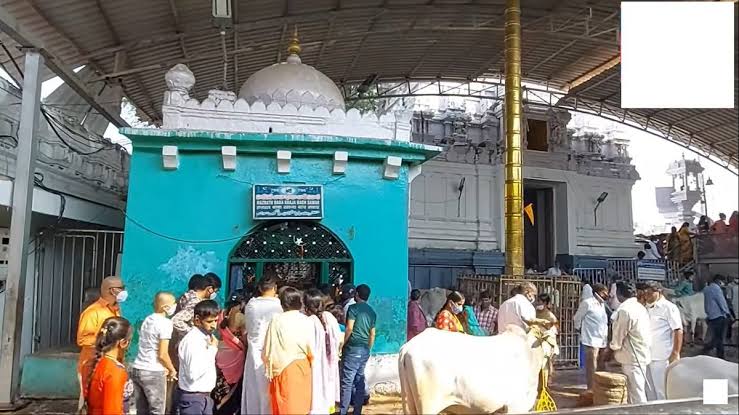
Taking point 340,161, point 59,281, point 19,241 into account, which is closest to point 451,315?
point 340,161

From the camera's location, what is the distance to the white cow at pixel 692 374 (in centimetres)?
410

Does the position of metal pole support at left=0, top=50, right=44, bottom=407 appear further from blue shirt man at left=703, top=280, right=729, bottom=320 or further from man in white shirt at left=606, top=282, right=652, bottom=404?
blue shirt man at left=703, top=280, right=729, bottom=320

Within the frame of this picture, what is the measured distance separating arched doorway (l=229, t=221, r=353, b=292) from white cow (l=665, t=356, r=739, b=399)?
403 cm

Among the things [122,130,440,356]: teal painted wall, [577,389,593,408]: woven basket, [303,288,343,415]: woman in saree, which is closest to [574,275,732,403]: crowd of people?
[577,389,593,408]: woven basket

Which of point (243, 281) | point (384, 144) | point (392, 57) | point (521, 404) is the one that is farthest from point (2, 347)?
point (392, 57)

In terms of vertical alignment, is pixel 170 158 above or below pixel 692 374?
above

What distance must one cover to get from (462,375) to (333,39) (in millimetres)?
10132

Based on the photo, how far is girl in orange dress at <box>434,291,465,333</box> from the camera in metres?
6.67

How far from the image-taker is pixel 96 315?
17.8ft

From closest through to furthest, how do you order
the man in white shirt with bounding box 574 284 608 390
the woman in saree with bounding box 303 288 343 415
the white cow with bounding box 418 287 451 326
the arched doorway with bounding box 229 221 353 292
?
the woman in saree with bounding box 303 288 343 415
the arched doorway with bounding box 229 221 353 292
the man in white shirt with bounding box 574 284 608 390
the white cow with bounding box 418 287 451 326

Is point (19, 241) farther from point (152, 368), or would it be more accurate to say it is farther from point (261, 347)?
point (261, 347)

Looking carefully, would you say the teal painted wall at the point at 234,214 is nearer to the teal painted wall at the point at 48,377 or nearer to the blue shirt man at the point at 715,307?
the teal painted wall at the point at 48,377

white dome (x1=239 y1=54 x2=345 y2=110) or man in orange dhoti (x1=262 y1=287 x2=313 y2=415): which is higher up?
white dome (x1=239 y1=54 x2=345 y2=110)

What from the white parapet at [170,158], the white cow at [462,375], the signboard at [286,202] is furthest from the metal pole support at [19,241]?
the white cow at [462,375]
